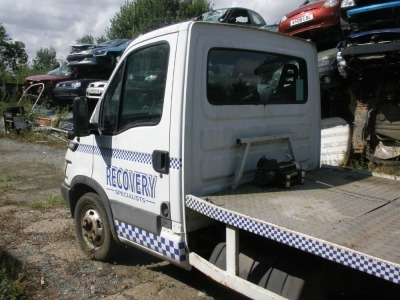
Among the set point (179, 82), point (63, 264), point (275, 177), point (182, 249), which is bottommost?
point (63, 264)

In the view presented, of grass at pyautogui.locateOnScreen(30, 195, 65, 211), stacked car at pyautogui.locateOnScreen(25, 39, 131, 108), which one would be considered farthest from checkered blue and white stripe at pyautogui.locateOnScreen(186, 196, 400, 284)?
stacked car at pyautogui.locateOnScreen(25, 39, 131, 108)

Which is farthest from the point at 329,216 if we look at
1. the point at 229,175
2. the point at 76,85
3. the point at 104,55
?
the point at 104,55

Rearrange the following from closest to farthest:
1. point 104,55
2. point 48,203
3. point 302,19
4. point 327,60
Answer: point 48,203 → point 327,60 → point 302,19 → point 104,55

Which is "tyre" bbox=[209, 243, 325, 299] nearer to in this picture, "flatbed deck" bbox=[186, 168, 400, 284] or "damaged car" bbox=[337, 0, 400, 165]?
"flatbed deck" bbox=[186, 168, 400, 284]

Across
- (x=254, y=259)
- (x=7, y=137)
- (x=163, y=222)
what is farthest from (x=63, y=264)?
(x=7, y=137)

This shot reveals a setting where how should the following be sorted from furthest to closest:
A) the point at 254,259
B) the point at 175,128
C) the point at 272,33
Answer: the point at 272,33 < the point at 175,128 < the point at 254,259

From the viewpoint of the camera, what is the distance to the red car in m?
8.23

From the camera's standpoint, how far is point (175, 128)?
9.98ft

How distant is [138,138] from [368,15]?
213 inches

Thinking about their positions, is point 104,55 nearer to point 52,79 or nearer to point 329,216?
point 52,79

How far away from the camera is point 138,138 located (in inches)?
133

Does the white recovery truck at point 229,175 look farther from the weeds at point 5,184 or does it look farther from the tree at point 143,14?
the tree at point 143,14

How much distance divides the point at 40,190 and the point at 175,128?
5103mm

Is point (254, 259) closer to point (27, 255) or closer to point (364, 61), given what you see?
point (27, 255)
